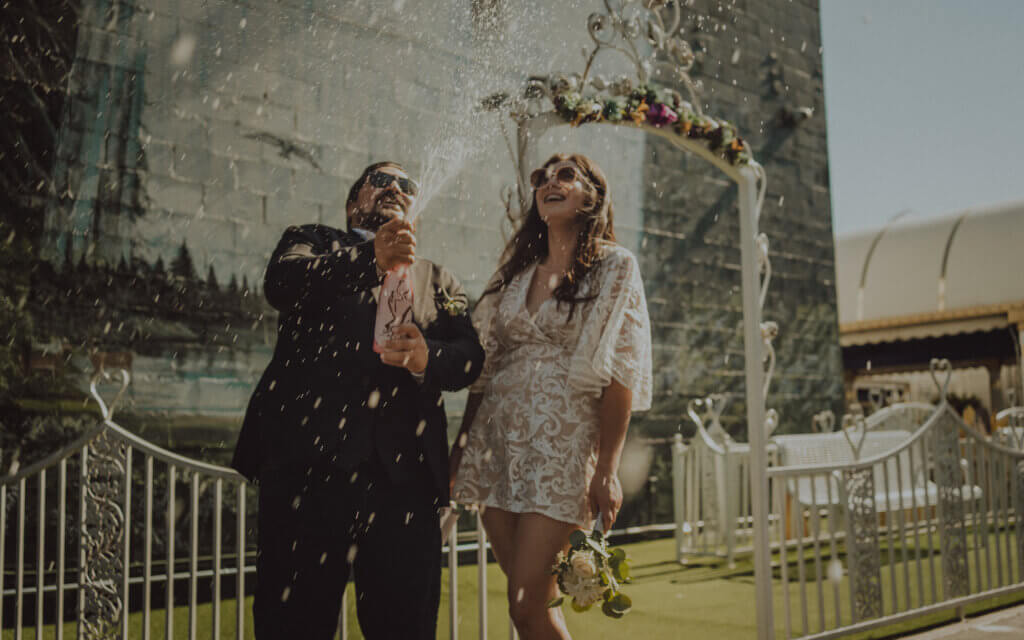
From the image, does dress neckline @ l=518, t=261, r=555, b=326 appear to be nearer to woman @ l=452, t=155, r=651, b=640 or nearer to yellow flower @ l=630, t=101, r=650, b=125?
woman @ l=452, t=155, r=651, b=640

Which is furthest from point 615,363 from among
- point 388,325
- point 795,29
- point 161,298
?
point 795,29

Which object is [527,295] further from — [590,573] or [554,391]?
[590,573]

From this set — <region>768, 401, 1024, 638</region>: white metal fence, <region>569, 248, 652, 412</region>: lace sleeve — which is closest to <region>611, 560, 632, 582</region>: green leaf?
<region>569, 248, 652, 412</region>: lace sleeve

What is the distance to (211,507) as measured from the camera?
198 inches

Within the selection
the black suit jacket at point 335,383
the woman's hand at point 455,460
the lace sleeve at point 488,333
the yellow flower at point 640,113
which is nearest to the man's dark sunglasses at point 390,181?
the black suit jacket at point 335,383

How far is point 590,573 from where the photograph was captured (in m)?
2.04

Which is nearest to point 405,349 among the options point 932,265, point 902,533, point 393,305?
point 393,305

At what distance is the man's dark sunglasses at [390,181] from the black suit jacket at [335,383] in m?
0.15

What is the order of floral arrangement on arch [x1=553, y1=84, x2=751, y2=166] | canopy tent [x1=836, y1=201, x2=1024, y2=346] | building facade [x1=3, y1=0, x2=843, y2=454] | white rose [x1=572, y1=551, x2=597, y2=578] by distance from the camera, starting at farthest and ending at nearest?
1. canopy tent [x1=836, y1=201, x2=1024, y2=346]
2. building facade [x1=3, y1=0, x2=843, y2=454]
3. floral arrangement on arch [x1=553, y1=84, x2=751, y2=166]
4. white rose [x1=572, y1=551, x2=597, y2=578]

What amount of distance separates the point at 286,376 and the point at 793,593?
4.42 m

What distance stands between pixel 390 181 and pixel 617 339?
74 centimetres

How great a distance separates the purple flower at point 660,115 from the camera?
374 centimetres

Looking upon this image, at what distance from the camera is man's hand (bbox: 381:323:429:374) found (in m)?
1.89

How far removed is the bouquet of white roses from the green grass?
201 cm
